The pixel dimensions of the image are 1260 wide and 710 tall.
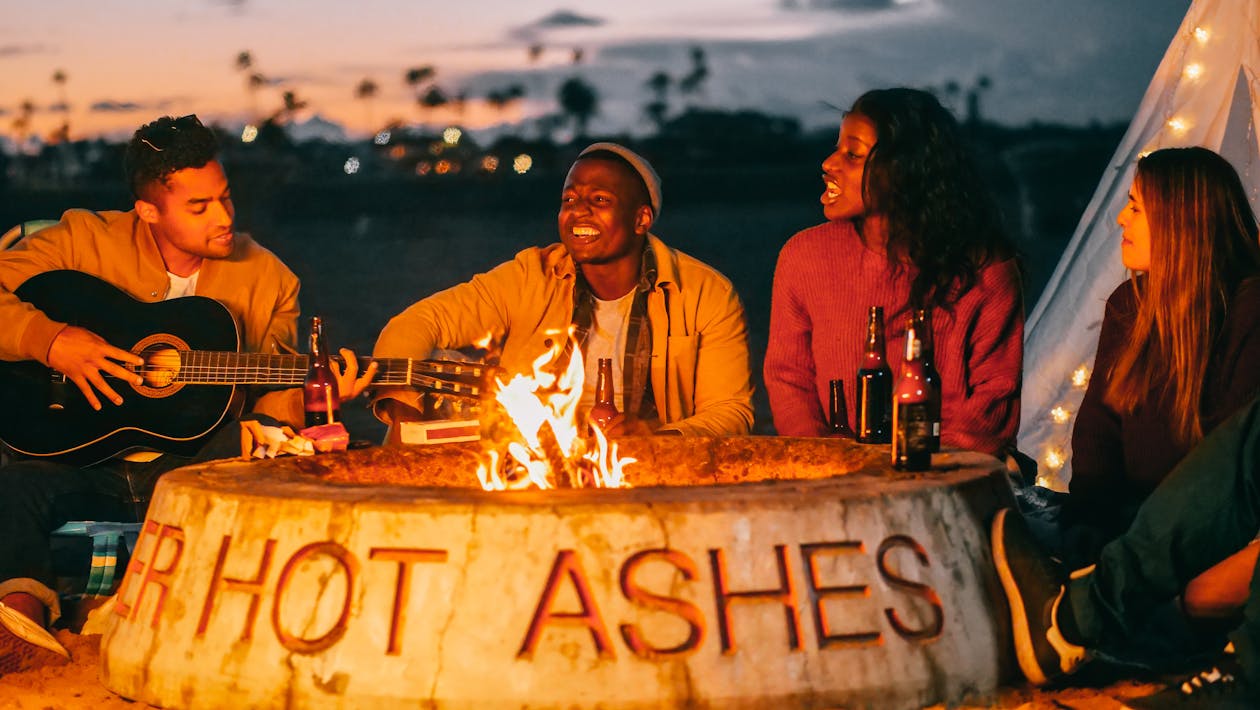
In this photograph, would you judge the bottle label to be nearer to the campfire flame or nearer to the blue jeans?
the campfire flame

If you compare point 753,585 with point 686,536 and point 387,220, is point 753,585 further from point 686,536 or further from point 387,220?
point 387,220

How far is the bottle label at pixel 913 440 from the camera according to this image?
525 cm

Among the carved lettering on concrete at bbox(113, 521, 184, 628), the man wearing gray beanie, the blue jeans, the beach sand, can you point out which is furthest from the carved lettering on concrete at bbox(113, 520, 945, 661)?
the man wearing gray beanie

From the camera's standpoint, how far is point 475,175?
313ft

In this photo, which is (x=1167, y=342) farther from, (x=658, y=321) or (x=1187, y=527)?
(x=658, y=321)

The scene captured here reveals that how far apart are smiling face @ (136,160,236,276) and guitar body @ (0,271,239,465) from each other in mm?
227

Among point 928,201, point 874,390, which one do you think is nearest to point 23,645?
point 874,390

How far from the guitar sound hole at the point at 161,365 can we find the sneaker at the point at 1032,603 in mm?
3287

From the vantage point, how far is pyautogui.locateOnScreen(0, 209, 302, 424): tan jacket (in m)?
6.66

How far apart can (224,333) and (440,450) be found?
45.8 inches

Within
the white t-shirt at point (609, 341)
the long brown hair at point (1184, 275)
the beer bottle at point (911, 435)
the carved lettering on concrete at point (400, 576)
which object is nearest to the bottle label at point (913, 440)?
the beer bottle at point (911, 435)

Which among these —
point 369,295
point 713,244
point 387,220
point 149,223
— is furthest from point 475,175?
point 149,223

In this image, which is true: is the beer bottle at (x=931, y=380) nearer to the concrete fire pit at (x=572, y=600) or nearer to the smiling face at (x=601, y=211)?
the concrete fire pit at (x=572, y=600)

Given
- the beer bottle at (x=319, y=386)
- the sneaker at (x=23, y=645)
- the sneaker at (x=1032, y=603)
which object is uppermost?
the beer bottle at (x=319, y=386)
